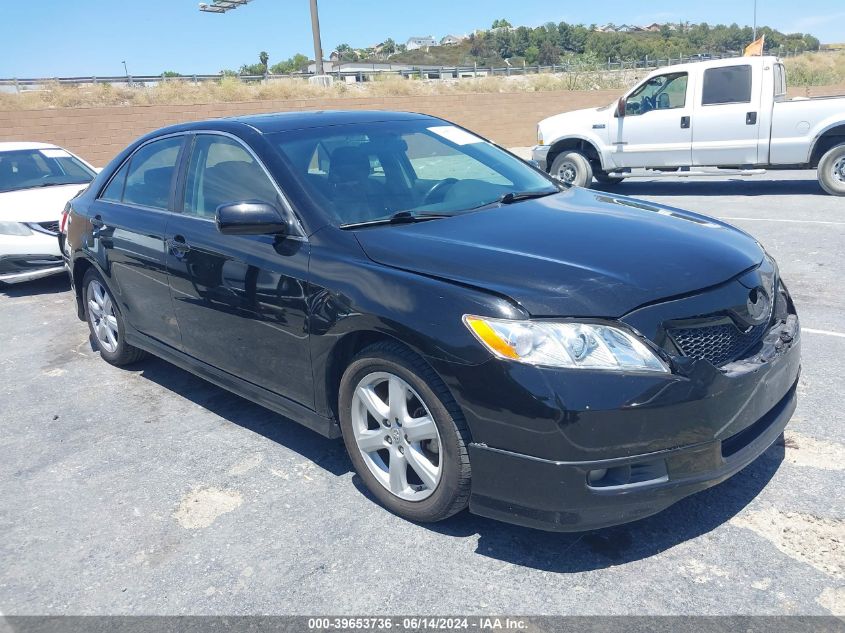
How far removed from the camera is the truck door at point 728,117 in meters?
11.4

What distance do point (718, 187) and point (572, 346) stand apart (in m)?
11.9

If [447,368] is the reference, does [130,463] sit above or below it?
below

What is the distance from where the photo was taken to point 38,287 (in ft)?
27.4

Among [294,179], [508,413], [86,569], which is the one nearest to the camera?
[508,413]

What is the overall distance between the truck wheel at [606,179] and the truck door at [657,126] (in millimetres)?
872

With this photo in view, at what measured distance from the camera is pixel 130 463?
3.94m

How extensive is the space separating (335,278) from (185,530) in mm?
1278

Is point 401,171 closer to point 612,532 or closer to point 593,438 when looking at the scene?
point 593,438

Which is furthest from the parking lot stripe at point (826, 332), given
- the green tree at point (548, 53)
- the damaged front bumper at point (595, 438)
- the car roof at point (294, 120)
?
the green tree at point (548, 53)

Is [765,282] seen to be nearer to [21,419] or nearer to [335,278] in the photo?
[335,278]

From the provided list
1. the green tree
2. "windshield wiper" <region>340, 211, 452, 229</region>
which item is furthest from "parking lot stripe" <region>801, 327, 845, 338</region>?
the green tree

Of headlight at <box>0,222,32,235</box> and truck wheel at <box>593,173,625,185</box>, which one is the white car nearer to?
headlight at <box>0,222,32,235</box>

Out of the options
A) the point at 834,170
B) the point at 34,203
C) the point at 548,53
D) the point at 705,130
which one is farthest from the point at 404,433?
the point at 548,53

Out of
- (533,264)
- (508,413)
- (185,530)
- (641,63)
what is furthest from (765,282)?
(641,63)
